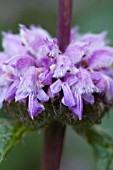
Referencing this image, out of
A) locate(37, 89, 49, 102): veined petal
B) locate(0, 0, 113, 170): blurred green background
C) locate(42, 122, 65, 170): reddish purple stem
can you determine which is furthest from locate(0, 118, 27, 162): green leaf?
locate(0, 0, 113, 170): blurred green background

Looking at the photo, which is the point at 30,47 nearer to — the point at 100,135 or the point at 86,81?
the point at 86,81

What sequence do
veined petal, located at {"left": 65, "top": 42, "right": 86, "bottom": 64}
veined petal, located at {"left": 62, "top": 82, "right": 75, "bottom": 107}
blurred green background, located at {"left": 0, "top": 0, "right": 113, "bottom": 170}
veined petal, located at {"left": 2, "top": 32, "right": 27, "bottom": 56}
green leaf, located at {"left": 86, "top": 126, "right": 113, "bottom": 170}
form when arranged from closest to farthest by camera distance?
veined petal, located at {"left": 62, "top": 82, "right": 75, "bottom": 107}, veined petal, located at {"left": 65, "top": 42, "right": 86, "bottom": 64}, veined petal, located at {"left": 2, "top": 32, "right": 27, "bottom": 56}, green leaf, located at {"left": 86, "top": 126, "right": 113, "bottom": 170}, blurred green background, located at {"left": 0, "top": 0, "right": 113, "bottom": 170}

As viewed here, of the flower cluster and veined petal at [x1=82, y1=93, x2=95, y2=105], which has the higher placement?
the flower cluster

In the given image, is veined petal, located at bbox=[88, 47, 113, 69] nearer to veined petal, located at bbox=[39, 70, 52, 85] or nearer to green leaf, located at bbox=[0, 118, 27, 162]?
veined petal, located at bbox=[39, 70, 52, 85]

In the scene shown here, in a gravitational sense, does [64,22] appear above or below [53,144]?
above

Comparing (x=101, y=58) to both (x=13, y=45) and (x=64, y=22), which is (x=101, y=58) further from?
(x=13, y=45)

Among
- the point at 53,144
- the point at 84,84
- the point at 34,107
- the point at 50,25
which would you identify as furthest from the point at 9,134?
the point at 50,25

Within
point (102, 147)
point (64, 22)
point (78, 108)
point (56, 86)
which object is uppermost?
point (64, 22)
